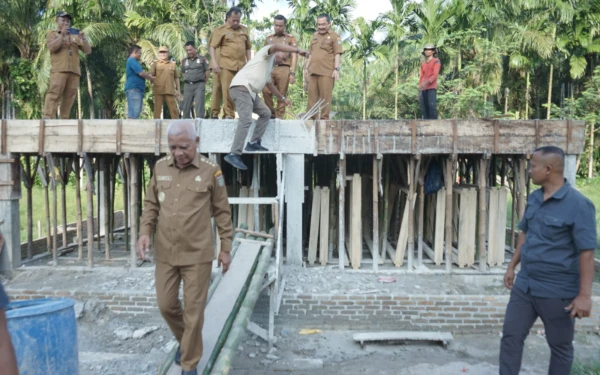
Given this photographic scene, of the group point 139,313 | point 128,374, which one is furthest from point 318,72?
point 128,374

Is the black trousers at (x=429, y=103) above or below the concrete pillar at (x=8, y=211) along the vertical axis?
above

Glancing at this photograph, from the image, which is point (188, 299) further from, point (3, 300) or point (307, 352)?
point (307, 352)

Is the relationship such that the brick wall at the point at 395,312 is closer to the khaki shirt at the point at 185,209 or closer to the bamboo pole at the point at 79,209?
the khaki shirt at the point at 185,209

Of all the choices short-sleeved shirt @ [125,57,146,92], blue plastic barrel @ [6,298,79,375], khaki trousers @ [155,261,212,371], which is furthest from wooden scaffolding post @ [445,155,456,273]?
blue plastic barrel @ [6,298,79,375]

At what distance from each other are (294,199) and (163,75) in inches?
146

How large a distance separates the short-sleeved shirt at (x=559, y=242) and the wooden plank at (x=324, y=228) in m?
4.61

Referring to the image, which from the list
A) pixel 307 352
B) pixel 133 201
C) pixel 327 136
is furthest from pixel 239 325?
pixel 133 201

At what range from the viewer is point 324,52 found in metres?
8.34

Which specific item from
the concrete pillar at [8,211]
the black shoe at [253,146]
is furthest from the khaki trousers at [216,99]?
the concrete pillar at [8,211]

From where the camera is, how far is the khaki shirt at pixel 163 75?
9398mm

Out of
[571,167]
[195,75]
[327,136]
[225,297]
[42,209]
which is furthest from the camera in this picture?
[42,209]

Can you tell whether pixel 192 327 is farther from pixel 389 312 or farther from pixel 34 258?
pixel 34 258

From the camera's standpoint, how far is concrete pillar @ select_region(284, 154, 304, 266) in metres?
7.88

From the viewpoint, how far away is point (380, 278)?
304 inches
